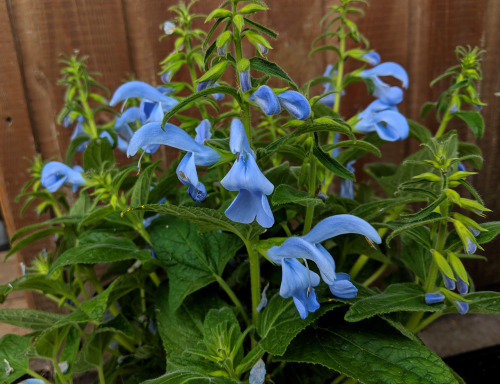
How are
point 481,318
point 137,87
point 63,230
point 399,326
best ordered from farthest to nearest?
point 481,318 → point 63,230 → point 137,87 → point 399,326

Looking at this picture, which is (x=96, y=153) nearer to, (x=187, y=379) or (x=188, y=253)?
(x=188, y=253)

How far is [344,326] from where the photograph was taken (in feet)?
2.37

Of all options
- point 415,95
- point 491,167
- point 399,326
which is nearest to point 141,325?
point 399,326

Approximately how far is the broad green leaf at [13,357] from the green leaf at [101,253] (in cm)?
18

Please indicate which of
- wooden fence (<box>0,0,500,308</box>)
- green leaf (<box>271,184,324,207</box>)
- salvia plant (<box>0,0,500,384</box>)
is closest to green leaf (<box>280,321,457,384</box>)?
salvia plant (<box>0,0,500,384</box>)

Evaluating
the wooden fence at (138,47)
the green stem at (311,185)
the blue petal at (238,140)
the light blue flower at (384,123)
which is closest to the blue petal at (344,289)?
the green stem at (311,185)

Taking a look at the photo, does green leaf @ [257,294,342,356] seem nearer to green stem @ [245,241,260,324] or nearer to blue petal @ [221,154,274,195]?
green stem @ [245,241,260,324]

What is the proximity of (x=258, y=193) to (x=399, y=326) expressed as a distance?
29cm

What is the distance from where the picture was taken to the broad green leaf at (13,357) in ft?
2.51

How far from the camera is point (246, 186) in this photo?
1.76ft

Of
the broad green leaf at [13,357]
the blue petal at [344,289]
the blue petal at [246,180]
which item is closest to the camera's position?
the blue petal at [246,180]

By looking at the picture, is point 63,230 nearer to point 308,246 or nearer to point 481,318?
point 308,246

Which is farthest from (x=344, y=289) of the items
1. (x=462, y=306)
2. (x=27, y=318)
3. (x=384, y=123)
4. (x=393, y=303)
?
(x=27, y=318)

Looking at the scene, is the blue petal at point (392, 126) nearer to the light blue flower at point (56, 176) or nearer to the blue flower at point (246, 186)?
the blue flower at point (246, 186)
